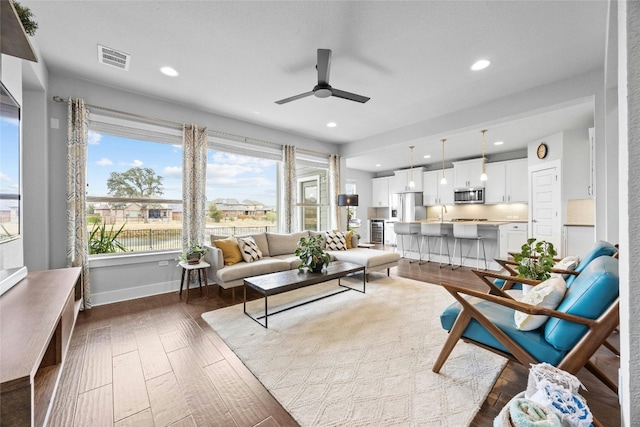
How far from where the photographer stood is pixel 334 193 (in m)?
6.13

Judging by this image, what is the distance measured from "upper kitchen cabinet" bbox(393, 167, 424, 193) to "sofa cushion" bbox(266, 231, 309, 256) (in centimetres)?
498

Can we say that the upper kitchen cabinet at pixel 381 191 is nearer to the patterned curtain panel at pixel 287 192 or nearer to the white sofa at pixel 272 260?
the white sofa at pixel 272 260

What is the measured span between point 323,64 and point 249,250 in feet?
8.94

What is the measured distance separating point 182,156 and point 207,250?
4.89ft

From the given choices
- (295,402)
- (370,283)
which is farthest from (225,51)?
(370,283)

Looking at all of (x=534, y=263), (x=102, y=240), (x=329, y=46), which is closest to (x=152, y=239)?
(x=102, y=240)

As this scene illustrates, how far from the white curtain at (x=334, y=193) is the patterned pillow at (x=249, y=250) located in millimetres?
2335

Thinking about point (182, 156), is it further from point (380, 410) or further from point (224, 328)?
point (380, 410)

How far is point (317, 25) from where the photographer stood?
2.28 m

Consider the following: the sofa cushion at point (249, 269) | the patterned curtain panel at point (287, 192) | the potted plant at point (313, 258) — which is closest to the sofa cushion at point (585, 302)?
the potted plant at point (313, 258)

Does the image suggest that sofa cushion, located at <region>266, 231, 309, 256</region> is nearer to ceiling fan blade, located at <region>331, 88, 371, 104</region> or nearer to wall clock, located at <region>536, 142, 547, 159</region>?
ceiling fan blade, located at <region>331, 88, 371, 104</region>

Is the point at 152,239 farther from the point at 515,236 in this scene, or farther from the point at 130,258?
the point at 515,236

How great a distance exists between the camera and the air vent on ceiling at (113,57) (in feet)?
8.73

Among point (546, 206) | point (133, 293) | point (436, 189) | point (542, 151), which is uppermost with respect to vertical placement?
point (542, 151)
